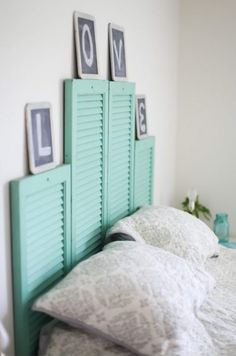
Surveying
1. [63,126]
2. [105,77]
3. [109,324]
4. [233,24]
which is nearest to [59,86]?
[63,126]

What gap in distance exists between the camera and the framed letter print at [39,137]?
4.33ft

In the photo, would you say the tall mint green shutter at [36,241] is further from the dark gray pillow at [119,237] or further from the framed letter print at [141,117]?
the framed letter print at [141,117]

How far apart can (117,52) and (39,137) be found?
692mm

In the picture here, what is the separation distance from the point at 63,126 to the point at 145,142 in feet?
2.59

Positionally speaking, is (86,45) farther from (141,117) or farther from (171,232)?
(171,232)

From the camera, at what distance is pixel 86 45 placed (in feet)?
5.32

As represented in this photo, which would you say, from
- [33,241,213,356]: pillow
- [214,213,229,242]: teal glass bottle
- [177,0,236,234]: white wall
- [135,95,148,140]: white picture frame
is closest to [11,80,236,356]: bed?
[33,241,213,356]: pillow

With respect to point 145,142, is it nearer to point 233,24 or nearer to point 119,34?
point 119,34

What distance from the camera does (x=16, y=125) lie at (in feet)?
4.16

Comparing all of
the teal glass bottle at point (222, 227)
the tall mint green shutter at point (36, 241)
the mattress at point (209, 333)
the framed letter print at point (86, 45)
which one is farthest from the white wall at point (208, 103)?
the tall mint green shutter at point (36, 241)

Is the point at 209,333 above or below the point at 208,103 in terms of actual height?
below

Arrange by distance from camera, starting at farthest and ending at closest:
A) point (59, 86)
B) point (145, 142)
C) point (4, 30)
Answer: point (145, 142) → point (59, 86) → point (4, 30)

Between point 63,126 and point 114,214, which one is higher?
point 63,126

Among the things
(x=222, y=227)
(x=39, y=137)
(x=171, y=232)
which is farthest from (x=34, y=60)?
(x=222, y=227)
